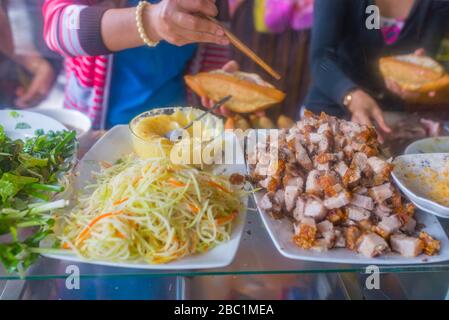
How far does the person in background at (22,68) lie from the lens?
1.27 meters

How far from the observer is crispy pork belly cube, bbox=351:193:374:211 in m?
0.95

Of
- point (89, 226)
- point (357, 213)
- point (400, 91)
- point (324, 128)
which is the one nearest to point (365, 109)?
point (400, 91)

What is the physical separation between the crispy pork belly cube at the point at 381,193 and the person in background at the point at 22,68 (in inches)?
43.9

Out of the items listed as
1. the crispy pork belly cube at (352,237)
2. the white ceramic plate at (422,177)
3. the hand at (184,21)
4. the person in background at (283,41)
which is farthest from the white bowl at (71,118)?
the white ceramic plate at (422,177)

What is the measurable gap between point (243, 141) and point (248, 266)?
49 cm

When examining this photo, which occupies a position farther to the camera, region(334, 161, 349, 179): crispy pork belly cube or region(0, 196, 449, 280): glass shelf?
region(334, 161, 349, 179): crispy pork belly cube

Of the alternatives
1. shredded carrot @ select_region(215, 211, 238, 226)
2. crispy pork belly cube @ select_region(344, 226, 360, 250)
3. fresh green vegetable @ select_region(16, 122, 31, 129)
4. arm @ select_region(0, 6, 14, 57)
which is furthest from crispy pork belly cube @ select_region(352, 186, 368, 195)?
arm @ select_region(0, 6, 14, 57)

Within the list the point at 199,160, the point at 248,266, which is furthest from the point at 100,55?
the point at 248,266

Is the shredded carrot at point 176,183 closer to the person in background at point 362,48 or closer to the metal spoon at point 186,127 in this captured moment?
the metal spoon at point 186,127

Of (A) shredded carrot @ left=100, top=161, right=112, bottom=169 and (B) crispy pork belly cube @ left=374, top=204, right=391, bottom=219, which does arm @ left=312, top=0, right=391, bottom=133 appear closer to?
(B) crispy pork belly cube @ left=374, top=204, right=391, bottom=219

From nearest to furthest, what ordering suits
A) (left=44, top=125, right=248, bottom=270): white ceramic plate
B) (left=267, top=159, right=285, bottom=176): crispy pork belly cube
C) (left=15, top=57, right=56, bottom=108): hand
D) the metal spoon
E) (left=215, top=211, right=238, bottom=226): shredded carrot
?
(left=44, top=125, right=248, bottom=270): white ceramic plate < (left=215, top=211, right=238, bottom=226): shredded carrot < (left=267, top=159, right=285, bottom=176): crispy pork belly cube < the metal spoon < (left=15, top=57, right=56, bottom=108): hand

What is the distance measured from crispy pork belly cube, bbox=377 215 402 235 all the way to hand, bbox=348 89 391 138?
45 cm

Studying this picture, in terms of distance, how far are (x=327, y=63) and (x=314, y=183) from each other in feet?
1.71

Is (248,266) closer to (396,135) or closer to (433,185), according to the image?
(433,185)
